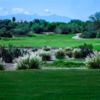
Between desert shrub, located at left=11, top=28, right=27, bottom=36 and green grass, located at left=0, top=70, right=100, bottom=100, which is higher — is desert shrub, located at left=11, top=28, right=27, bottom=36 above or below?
above

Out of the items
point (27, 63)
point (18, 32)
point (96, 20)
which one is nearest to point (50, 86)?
point (27, 63)

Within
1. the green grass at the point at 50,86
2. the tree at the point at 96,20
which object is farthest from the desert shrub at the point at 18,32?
the green grass at the point at 50,86

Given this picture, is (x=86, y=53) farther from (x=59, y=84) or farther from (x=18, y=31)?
(x=18, y=31)

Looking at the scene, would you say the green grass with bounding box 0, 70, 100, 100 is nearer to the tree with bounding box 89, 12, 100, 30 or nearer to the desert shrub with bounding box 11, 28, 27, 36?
the tree with bounding box 89, 12, 100, 30

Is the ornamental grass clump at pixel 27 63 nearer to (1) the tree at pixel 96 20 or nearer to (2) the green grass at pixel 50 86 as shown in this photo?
(2) the green grass at pixel 50 86

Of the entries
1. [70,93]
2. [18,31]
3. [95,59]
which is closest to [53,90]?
[70,93]

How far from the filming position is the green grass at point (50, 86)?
5.03 meters

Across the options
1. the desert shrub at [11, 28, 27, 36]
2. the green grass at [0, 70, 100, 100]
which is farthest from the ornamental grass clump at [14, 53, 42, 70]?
the desert shrub at [11, 28, 27, 36]

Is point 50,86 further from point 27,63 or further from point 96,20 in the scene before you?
point 96,20

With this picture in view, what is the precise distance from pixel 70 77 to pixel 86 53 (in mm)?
12767

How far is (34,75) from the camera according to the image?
279 inches

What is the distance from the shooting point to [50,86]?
5816 mm

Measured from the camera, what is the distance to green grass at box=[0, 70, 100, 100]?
5027mm

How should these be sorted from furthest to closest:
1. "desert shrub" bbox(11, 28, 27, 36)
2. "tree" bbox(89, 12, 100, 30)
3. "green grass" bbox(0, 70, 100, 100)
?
"desert shrub" bbox(11, 28, 27, 36)
"tree" bbox(89, 12, 100, 30)
"green grass" bbox(0, 70, 100, 100)
